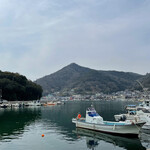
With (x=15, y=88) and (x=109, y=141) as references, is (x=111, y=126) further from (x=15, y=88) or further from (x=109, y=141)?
(x=15, y=88)

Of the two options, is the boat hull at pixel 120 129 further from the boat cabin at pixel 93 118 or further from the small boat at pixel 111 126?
the boat cabin at pixel 93 118

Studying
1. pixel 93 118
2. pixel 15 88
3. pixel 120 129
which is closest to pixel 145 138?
pixel 120 129

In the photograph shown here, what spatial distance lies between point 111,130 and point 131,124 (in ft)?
13.2

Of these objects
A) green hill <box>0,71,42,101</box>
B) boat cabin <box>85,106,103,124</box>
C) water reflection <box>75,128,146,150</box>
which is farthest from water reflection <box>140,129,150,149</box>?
green hill <box>0,71,42,101</box>

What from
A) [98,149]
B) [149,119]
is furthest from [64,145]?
[149,119]

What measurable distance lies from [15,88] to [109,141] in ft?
329

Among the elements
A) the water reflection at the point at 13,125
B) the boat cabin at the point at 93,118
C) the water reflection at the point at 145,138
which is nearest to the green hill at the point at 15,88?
the water reflection at the point at 13,125

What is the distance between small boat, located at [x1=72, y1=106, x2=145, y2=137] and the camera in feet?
104

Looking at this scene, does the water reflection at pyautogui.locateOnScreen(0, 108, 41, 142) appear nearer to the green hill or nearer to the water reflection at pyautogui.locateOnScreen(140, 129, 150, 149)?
the water reflection at pyautogui.locateOnScreen(140, 129, 150, 149)

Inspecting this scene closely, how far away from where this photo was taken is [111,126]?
33.9m

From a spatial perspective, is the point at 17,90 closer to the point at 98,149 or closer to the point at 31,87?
the point at 31,87

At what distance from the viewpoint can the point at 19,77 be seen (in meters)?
132

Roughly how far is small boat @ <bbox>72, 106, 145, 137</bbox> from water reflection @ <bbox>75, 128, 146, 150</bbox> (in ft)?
3.28

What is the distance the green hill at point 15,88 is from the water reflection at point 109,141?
92556 millimetres
